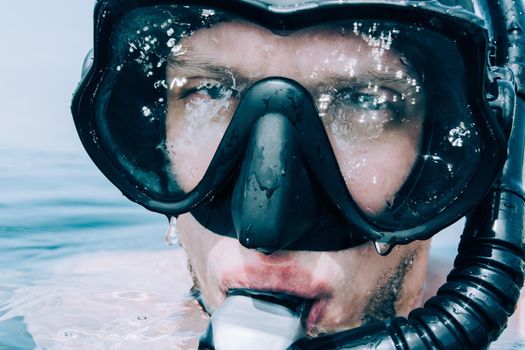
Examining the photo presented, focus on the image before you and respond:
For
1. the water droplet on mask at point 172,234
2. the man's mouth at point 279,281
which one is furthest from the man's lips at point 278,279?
the water droplet on mask at point 172,234

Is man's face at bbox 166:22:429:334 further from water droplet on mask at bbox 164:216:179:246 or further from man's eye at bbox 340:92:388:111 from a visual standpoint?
water droplet on mask at bbox 164:216:179:246

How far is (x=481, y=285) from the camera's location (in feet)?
5.32

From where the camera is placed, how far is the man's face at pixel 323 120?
5.52 ft

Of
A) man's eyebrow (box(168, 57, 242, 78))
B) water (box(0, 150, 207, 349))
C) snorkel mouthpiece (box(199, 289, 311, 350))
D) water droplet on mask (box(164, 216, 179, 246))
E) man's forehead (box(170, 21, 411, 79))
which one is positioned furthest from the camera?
water (box(0, 150, 207, 349))

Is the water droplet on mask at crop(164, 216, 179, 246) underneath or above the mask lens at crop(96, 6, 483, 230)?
underneath

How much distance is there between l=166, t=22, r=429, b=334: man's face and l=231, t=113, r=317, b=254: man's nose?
0.16 metres

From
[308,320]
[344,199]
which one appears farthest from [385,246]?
[308,320]

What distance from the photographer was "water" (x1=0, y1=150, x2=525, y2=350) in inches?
104

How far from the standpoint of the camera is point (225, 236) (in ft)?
5.83

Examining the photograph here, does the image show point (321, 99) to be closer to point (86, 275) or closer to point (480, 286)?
point (480, 286)

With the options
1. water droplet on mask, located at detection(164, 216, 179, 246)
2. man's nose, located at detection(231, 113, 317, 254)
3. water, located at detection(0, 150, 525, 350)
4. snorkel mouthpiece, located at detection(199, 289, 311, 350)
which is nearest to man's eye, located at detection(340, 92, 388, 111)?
man's nose, located at detection(231, 113, 317, 254)

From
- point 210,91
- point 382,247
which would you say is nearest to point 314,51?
point 210,91

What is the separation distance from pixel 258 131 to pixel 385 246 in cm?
46

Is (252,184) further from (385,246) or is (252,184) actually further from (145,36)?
(145,36)
